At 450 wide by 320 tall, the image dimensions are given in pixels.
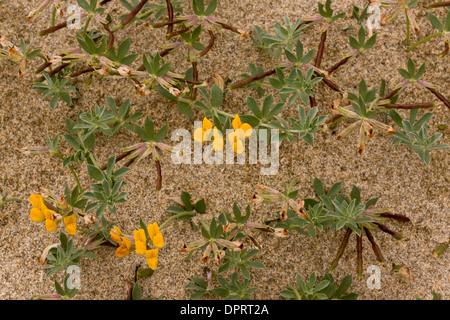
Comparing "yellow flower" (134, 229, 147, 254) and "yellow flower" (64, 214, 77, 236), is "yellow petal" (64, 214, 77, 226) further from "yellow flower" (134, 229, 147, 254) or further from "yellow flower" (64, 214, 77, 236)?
"yellow flower" (134, 229, 147, 254)

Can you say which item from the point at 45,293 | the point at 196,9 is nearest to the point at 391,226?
the point at 196,9

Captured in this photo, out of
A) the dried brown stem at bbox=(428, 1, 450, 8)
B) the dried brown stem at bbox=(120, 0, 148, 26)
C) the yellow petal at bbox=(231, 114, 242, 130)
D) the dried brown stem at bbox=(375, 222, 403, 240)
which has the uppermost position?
the dried brown stem at bbox=(428, 1, 450, 8)

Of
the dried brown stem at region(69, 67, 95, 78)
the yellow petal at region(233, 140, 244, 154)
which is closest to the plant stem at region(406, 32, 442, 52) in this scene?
the yellow petal at region(233, 140, 244, 154)

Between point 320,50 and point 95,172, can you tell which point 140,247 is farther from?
point 320,50

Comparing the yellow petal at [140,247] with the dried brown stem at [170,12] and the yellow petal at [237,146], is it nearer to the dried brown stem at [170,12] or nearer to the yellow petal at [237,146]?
the yellow petal at [237,146]

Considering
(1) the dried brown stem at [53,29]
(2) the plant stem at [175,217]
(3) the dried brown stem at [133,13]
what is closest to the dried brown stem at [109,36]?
(3) the dried brown stem at [133,13]
